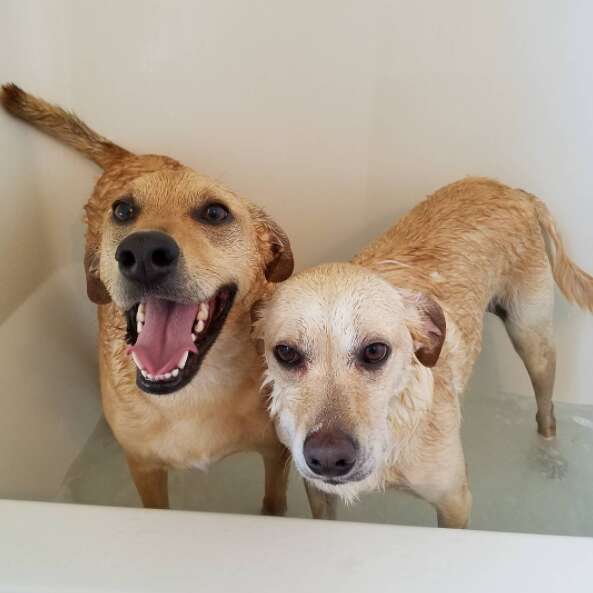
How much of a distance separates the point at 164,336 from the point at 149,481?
1.95 ft

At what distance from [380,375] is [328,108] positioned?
1.26 meters

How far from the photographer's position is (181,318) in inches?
58.3

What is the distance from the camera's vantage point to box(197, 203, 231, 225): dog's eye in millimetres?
1527

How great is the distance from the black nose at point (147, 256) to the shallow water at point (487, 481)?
1182mm

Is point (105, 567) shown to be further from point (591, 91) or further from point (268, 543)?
point (591, 91)

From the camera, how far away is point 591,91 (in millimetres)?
2199

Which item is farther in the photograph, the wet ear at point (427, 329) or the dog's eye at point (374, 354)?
the wet ear at point (427, 329)

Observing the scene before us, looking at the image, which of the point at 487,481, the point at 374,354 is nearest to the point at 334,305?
the point at 374,354

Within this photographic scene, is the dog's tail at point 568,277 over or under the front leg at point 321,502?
over

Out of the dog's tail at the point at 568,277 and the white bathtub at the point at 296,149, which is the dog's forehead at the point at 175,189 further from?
the dog's tail at the point at 568,277

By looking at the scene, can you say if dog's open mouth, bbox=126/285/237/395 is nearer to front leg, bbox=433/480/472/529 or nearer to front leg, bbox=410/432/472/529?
front leg, bbox=410/432/472/529

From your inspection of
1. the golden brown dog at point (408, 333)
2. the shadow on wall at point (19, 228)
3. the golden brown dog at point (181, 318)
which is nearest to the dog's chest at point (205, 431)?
the golden brown dog at point (181, 318)

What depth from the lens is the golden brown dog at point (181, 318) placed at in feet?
4.55

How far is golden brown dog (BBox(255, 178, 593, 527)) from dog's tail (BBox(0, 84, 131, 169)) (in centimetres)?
103
